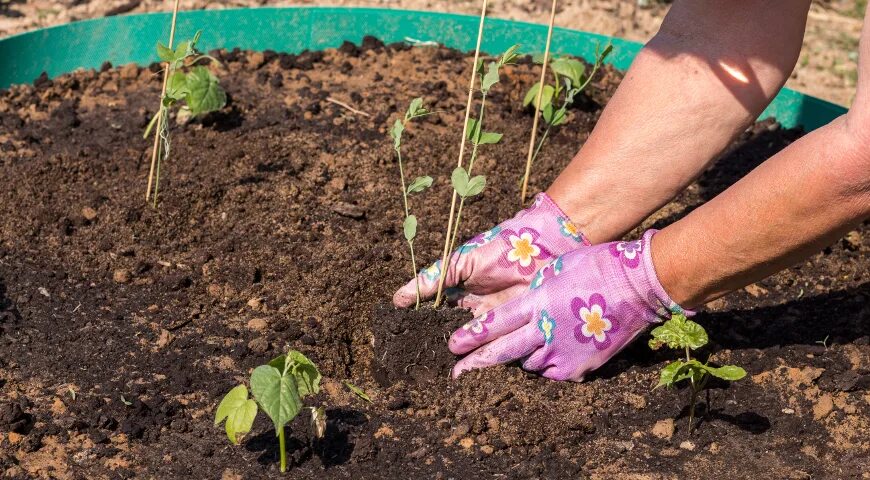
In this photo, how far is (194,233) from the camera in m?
2.67

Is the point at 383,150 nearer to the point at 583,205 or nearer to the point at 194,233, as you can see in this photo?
the point at 194,233

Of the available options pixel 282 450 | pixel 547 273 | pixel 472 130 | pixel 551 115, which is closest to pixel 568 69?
pixel 551 115

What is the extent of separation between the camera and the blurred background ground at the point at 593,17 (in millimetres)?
4152

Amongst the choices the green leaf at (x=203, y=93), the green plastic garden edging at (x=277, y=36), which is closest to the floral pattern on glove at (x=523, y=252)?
the green leaf at (x=203, y=93)

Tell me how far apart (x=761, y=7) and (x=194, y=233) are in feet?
4.95

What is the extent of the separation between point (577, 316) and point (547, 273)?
14cm

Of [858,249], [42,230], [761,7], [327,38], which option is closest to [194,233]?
[42,230]

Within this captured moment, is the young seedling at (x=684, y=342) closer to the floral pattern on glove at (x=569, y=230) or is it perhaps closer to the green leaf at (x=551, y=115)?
the floral pattern on glove at (x=569, y=230)

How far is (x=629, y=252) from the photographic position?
83.6 inches

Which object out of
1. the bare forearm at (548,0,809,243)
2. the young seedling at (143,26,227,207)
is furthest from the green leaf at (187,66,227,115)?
the bare forearm at (548,0,809,243)

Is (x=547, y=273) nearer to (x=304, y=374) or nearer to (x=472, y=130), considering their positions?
(x=472, y=130)

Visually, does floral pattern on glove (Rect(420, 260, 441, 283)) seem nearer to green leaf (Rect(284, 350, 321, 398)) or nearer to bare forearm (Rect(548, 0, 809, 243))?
bare forearm (Rect(548, 0, 809, 243))

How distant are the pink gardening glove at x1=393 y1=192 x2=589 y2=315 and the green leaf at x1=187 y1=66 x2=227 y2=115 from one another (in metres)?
1.00

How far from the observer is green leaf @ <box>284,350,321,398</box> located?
1.80 metres
